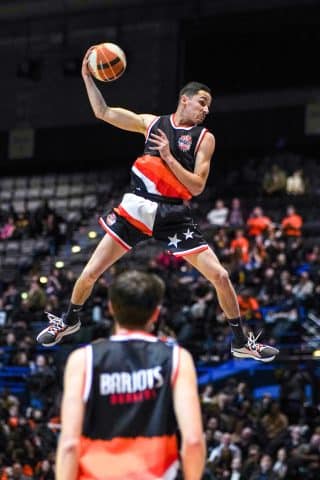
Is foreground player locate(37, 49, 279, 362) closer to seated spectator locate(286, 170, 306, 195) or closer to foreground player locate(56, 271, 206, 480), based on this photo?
foreground player locate(56, 271, 206, 480)

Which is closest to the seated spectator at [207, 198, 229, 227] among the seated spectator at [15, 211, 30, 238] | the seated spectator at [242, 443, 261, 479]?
the seated spectator at [15, 211, 30, 238]

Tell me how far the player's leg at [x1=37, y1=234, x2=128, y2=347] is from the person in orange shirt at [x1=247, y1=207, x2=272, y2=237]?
12.2 metres

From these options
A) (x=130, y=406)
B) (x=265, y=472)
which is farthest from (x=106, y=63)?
(x=265, y=472)

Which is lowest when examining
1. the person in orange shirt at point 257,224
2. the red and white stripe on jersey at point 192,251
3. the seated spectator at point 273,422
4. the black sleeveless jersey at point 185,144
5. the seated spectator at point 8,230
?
the seated spectator at point 273,422

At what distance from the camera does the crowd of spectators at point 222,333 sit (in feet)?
50.1

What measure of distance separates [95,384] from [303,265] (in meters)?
16.1

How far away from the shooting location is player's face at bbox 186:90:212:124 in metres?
9.21

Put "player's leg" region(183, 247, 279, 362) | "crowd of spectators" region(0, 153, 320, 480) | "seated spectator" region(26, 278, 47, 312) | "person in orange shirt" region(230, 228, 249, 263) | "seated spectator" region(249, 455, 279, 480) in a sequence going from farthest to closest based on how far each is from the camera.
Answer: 1. "seated spectator" region(26, 278, 47, 312)
2. "person in orange shirt" region(230, 228, 249, 263)
3. "crowd of spectators" region(0, 153, 320, 480)
4. "seated spectator" region(249, 455, 279, 480)
5. "player's leg" region(183, 247, 279, 362)

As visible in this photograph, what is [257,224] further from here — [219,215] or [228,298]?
[228,298]

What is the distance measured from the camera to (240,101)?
28000mm

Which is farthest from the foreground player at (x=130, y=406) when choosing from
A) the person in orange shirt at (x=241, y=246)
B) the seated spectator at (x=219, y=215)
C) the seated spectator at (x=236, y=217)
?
the seated spectator at (x=219, y=215)

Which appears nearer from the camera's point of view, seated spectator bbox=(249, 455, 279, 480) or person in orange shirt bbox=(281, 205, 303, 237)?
seated spectator bbox=(249, 455, 279, 480)

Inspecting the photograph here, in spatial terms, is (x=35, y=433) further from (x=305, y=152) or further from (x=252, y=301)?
(x=305, y=152)

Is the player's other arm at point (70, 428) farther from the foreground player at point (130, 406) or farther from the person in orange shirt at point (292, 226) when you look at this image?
the person in orange shirt at point (292, 226)
